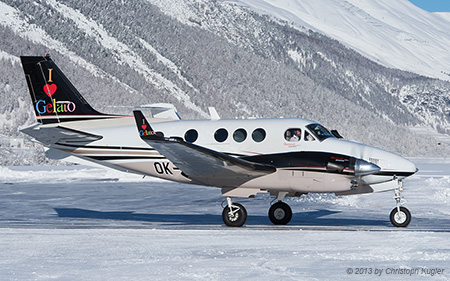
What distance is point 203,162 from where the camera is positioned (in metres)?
16.8

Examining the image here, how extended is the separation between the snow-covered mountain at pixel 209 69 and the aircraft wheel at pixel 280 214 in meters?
68.9

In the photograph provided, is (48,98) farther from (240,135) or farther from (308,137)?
(308,137)

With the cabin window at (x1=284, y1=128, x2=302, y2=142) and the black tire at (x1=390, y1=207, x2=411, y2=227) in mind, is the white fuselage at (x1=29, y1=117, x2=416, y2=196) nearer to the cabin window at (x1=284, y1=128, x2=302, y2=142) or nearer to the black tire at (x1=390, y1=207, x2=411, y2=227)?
the cabin window at (x1=284, y1=128, x2=302, y2=142)

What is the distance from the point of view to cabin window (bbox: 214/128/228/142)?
17.8m

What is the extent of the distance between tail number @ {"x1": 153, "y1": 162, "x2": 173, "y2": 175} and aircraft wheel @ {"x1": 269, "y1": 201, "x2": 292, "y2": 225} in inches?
128

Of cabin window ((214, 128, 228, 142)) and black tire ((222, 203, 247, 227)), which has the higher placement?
cabin window ((214, 128, 228, 142))

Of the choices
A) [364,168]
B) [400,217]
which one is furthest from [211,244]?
[400,217]

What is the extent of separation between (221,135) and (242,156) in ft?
3.01

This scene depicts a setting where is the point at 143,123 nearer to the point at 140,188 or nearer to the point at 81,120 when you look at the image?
the point at 81,120

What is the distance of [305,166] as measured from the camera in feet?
54.9

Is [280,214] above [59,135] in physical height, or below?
below

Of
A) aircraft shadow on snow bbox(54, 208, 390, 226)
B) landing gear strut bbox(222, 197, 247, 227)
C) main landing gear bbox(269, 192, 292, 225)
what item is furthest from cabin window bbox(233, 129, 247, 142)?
aircraft shadow on snow bbox(54, 208, 390, 226)

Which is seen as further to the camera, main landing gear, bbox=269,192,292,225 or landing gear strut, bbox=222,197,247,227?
main landing gear, bbox=269,192,292,225

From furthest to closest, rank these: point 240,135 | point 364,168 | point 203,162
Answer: point 240,135 → point 203,162 → point 364,168
